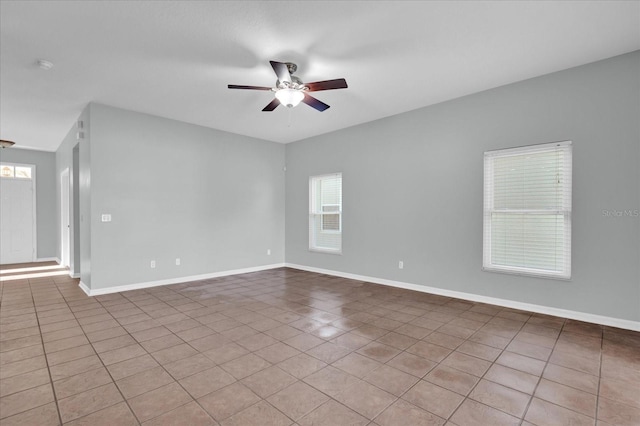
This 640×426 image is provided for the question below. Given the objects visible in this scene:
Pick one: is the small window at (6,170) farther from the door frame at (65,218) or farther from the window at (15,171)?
the door frame at (65,218)

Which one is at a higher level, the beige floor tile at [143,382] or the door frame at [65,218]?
the door frame at [65,218]

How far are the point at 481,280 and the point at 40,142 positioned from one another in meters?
9.26

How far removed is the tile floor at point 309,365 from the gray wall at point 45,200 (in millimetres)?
4854

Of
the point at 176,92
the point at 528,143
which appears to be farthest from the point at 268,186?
the point at 528,143

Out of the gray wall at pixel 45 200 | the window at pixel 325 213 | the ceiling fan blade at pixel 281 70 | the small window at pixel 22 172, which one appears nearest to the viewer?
the ceiling fan blade at pixel 281 70

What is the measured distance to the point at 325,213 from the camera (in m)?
6.41

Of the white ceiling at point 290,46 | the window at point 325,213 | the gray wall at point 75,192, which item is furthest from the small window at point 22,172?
the window at point 325,213

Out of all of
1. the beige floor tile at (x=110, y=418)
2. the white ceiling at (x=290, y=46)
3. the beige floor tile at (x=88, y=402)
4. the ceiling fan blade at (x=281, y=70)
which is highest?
the white ceiling at (x=290, y=46)

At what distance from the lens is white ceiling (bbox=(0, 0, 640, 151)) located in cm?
250

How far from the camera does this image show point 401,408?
1944 mm

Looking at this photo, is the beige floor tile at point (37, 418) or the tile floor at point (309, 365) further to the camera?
the tile floor at point (309, 365)

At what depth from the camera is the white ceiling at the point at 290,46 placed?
2.50 meters

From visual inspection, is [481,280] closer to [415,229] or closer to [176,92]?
[415,229]

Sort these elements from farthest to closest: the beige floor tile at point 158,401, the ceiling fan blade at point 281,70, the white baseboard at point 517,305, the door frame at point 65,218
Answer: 1. the door frame at point 65,218
2. the white baseboard at point 517,305
3. the ceiling fan blade at point 281,70
4. the beige floor tile at point 158,401
